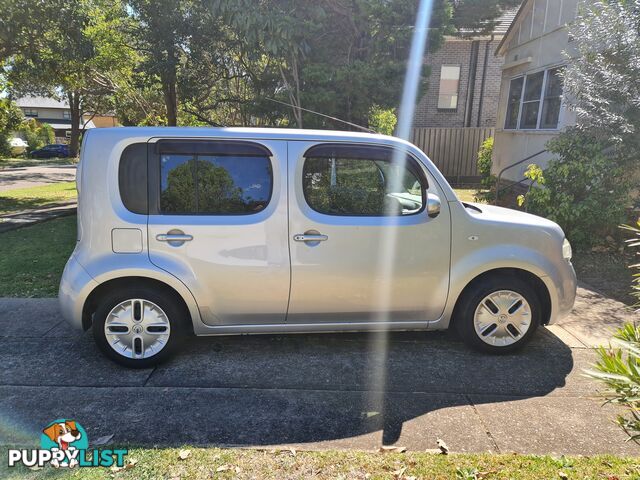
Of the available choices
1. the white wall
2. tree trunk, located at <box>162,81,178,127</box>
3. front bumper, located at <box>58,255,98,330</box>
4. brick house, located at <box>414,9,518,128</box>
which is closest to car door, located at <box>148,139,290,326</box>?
front bumper, located at <box>58,255,98,330</box>

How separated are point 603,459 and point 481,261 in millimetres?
1630

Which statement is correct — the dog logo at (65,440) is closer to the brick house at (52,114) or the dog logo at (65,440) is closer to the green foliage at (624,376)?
the green foliage at (624,376)

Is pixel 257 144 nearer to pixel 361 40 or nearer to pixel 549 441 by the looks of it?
pixel 549 441

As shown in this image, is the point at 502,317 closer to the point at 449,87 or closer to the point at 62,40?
the point at 62,40

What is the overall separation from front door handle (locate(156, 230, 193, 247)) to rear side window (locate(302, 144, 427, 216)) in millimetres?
1099

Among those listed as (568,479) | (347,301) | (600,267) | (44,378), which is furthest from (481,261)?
(600,267)

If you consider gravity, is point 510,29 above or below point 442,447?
above

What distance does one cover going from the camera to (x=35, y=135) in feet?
141

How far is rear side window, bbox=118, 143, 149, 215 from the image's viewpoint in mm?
3627

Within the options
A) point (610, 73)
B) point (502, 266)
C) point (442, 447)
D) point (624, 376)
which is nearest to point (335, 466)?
point (442, 447)

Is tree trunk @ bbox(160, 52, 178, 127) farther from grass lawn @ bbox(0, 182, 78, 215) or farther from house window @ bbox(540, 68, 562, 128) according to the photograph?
house window @ bbox(540, 68, 562, 128)

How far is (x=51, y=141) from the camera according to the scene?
45781 mm

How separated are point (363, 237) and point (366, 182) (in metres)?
0.48

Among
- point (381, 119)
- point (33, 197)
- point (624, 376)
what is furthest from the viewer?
point (33, 197)
